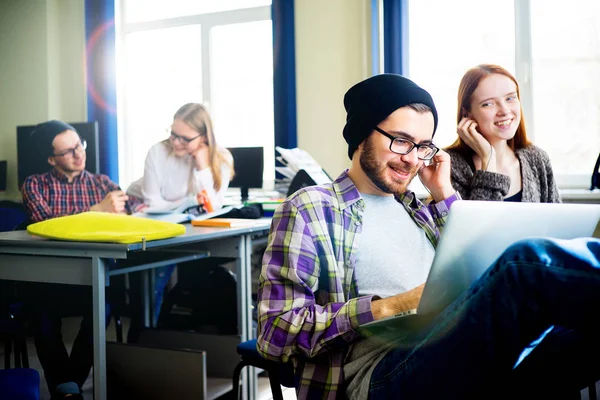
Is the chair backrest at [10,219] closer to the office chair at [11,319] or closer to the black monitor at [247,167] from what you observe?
the office chair at [11,319]

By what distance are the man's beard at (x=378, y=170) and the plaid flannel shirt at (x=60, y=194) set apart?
2.50 metres

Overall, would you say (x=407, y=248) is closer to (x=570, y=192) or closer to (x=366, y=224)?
(x=366, y=224)

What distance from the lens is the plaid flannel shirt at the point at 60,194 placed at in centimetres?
369

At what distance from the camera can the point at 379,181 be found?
142 centimetres

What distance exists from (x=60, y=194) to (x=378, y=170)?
114 inches

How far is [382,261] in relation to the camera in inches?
54.3

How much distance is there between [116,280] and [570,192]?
263 centimetres

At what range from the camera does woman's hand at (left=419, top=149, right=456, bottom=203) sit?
5.20 ft

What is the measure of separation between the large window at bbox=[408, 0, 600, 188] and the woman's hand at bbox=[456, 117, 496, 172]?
2099mm

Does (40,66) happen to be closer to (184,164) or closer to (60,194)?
(60,194)

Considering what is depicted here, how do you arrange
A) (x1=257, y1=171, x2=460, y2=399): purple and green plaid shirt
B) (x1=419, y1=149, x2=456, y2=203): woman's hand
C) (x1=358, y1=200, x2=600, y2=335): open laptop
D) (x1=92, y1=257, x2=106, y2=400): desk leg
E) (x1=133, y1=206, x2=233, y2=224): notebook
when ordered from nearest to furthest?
(x1=358, y1=200, x2=600, y2=335): open laptop → (x1=257, y1=171, x2=460, y2=399): purple and green plaid shirt → (x1=419, y1=149, x2=456, y2=203): woman's hand → (x1=92, y1=257, x2=106, y2=400): desk leg → (x1=133, y1=206, x2=233, y2=224): notebook

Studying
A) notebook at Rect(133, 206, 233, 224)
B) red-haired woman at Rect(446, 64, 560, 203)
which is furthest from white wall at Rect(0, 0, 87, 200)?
red-haired woman at Rect(446, 64, 560, 203)

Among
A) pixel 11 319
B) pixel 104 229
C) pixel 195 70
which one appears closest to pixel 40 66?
pixel 195 70

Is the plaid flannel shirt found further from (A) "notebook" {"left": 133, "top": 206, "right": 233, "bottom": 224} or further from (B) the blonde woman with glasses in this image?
(A) "notebook" {"left": 133, "top": 206, "right": 233, "bottom": 224}
